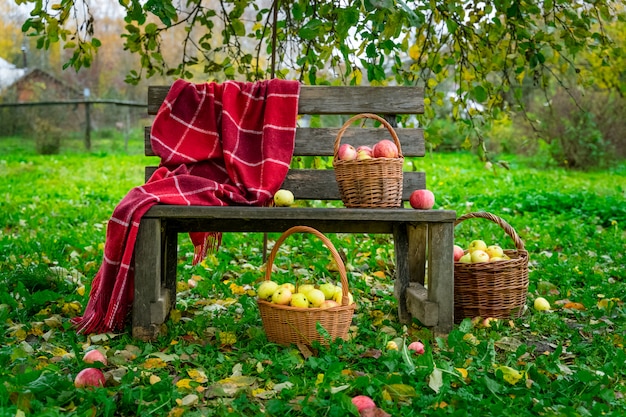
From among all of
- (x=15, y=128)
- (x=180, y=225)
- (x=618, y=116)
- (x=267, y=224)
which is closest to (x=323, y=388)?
(x=267, y=224)

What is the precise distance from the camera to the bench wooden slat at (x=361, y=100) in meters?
3.79

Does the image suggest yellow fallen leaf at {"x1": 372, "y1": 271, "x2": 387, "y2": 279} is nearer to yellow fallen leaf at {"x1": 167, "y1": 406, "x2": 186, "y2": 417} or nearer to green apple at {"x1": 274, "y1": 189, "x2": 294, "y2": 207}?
green apple at {"x1": 274, "y1": 189, "x2": 294, "y2": 207}

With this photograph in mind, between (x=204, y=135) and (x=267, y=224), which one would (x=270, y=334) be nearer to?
(x=267, y=224)

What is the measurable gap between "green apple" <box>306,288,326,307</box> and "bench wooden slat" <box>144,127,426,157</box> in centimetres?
109

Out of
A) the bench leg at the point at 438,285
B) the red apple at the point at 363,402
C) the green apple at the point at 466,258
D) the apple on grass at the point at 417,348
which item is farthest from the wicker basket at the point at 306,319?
the green apple at the point at 466,258

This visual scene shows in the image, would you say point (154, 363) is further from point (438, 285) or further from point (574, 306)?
point (574, 306)

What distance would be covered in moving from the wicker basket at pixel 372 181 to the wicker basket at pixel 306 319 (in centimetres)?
39

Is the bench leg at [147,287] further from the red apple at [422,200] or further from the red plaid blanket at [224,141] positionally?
the red apple at [422,200]

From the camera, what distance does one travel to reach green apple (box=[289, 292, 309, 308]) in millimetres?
2872

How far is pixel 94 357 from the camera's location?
103 inches

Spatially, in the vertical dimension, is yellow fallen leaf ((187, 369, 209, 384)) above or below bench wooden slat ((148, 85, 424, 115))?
below

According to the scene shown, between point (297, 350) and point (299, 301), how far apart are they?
0.68ft

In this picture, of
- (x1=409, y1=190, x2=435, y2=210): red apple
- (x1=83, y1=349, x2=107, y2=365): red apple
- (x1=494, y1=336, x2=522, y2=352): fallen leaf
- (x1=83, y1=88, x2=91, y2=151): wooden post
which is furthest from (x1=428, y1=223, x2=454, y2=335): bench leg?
(x1=83, y1=88, x2=91, y2=151): wooden post

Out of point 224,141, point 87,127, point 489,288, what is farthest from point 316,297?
point 87,127
